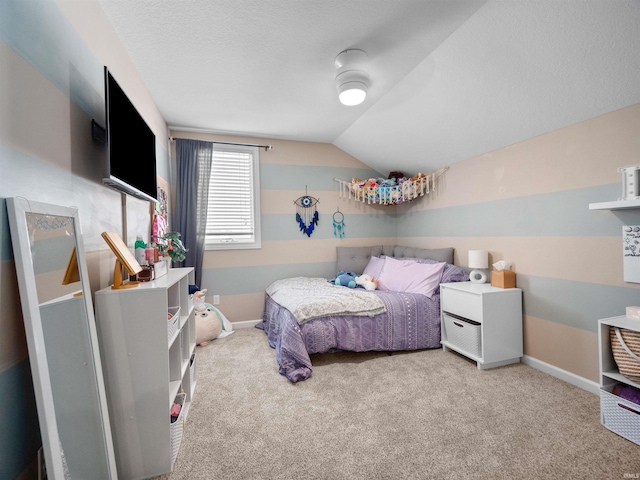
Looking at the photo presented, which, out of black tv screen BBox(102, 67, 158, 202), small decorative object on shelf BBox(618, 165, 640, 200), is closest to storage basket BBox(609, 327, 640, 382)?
small decorative object on shelf BBox(618, 165, 640, 200)

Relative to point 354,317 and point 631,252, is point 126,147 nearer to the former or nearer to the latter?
point 354,317

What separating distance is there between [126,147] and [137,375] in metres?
1.19

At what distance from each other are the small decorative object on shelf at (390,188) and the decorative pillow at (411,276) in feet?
2.91

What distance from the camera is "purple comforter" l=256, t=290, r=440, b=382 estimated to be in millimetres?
2467

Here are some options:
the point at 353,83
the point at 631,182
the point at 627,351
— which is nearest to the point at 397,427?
the point at 627,351

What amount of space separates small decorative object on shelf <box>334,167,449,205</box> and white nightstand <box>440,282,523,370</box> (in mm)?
1484

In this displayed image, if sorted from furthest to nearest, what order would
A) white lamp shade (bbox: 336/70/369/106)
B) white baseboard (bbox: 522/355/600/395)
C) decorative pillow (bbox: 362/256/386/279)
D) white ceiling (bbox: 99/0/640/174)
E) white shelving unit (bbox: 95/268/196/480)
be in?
decorative pillow (bbox: 362/256/386/279), white lamp shade (bbox: 336/70/369/106), white baseboard (bbox: 522/355/600/395), white ceiling (bbox: 99/0/640/174), white shelving unit (bbox: 95/268/196/480)

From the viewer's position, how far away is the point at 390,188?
3945 mm

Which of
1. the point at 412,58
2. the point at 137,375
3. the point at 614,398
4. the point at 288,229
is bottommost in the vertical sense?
the point at 614,398

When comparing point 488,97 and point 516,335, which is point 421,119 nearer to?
point 488,97

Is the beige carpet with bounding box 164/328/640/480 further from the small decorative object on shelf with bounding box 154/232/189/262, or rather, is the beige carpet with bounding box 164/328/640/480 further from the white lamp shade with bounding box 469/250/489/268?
the small decorative object on shelf with bounding box 154/232/189/262

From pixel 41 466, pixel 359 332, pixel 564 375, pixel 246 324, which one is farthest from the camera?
pixel 246 324

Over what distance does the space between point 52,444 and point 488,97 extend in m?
3.07

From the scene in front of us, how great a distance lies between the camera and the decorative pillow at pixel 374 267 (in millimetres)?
3703
